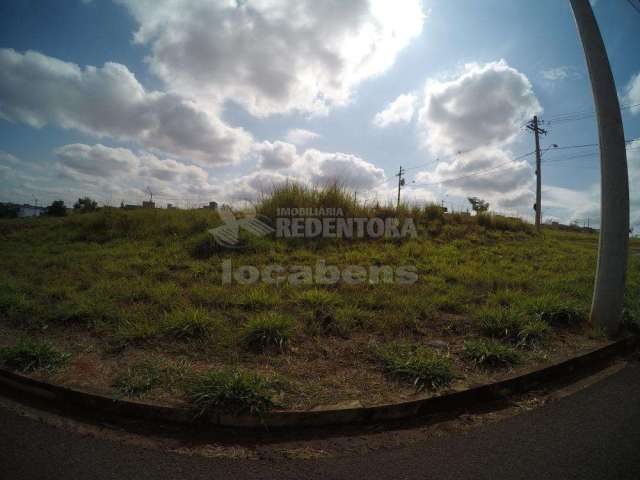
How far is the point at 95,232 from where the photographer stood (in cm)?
860

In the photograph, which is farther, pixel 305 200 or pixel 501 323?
pixel 305 200

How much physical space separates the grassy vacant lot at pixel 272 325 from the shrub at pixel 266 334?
0.05 ft

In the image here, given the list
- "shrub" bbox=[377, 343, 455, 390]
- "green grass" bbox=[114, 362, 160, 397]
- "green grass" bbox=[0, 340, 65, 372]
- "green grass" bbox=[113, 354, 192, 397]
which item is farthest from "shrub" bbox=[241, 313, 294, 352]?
"green grass" bbox=[0, 340, 65, 372]

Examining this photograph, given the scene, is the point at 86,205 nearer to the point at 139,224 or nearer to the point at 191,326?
the point at 139,224

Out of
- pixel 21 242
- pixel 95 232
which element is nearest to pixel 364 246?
pixel 95 232

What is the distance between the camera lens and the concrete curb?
6.16ft

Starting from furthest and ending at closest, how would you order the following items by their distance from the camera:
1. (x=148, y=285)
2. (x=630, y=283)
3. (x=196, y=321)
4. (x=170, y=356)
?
(x=630, y=283), (x=148, y=285), (x=196, y=321), (x=170, y=356)

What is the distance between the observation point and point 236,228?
7.63 meters

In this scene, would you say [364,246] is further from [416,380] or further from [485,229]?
[485,229]

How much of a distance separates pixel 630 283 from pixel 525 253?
2873mm

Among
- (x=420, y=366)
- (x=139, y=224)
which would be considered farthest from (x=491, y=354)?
(x=139, y=224)

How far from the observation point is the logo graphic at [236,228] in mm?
6871

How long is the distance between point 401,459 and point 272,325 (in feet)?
5.40

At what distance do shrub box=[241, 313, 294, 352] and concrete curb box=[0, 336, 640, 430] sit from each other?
87 cm
